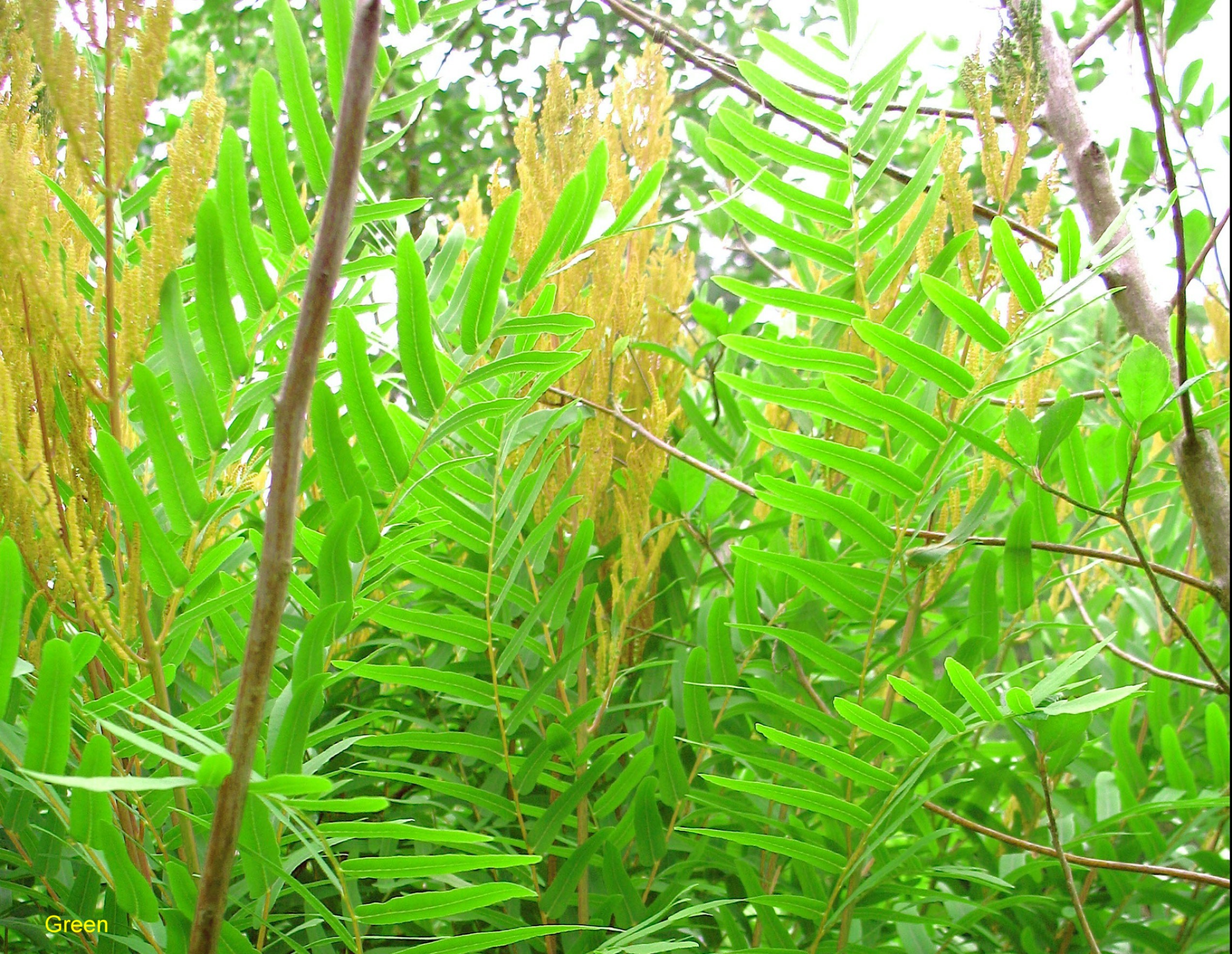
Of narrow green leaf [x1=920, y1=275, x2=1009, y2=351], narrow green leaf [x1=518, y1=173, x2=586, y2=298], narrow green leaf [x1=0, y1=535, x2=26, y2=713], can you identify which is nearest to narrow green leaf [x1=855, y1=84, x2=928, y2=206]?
narrow green leaf [x1=920, y1=275, x2=1009, y2=351]

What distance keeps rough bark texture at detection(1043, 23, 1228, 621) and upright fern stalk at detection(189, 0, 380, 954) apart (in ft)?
1.46

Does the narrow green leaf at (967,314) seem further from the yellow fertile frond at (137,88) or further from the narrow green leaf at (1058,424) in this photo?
the yellow fertile frond at (137,88)

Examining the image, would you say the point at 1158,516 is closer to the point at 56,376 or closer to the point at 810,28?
the point at 56,376

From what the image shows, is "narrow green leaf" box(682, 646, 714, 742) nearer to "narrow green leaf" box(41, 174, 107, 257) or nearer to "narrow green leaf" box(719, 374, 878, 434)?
"narrow green leaf" box(719, 374, 878, 434)

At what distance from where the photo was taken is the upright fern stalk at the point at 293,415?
274mm

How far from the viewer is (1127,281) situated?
1.93 feet

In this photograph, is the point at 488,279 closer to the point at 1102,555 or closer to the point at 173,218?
the point at 173,218

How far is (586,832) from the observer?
562mm

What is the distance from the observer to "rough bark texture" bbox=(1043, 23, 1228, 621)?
525 mm

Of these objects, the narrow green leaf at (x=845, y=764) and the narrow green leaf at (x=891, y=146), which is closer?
the narrow green leaf at (x=845, y=764)

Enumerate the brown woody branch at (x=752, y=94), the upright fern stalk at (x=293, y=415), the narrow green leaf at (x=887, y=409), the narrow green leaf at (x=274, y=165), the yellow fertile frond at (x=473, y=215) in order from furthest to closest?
1. the yellow fertile frond at (x=473, y=215)
2. the brown woody branch at (x=752, y=94)
3. the narrow green leaf at (x=887, y=409)
4. the narrow green leaf at (x=274, y=165)
5. the upright fern stalk at (x=293, y=415)

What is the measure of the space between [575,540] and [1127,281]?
368 mm

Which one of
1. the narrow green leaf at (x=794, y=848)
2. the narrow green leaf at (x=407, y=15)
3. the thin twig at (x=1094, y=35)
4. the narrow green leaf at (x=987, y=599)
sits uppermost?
the thin twig at (x=1094, y=35)

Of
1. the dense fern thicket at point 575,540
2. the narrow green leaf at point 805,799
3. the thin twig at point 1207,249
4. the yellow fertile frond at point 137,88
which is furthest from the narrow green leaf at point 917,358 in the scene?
the yellow fertile frond at point 137,88
